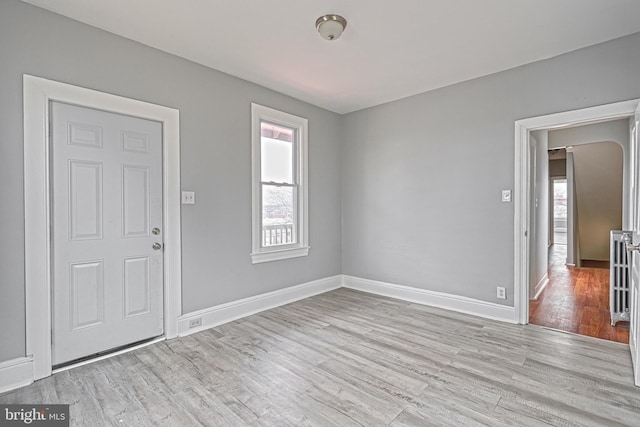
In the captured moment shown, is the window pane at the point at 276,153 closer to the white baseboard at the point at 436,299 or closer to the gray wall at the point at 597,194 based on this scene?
the white baseboard at the point at 436,299

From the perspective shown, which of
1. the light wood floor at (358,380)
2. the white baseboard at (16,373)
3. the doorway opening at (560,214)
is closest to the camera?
the light wood floor at (358,380)

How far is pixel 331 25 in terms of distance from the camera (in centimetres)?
237

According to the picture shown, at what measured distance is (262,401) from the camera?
6.44 feet

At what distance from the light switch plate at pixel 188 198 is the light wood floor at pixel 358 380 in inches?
49.7

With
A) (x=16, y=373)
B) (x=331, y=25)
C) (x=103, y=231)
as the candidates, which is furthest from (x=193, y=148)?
(x=16, y=373)

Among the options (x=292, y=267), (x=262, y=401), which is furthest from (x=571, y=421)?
(x=292, y=267)

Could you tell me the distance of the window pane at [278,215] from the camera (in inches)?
151

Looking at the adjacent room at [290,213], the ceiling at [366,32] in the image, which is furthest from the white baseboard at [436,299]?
the ceiling at [366,32]

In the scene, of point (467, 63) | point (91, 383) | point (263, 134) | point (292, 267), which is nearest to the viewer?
point (91, 383)

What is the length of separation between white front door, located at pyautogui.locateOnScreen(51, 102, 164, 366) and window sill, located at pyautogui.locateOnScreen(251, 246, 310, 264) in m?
1.06

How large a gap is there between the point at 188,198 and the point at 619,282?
175 inches

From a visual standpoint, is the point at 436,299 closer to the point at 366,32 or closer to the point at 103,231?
the point at 366,32

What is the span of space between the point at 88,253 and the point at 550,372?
3.58 meters

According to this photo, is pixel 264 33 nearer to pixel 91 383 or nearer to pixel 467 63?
pixel 467 63
